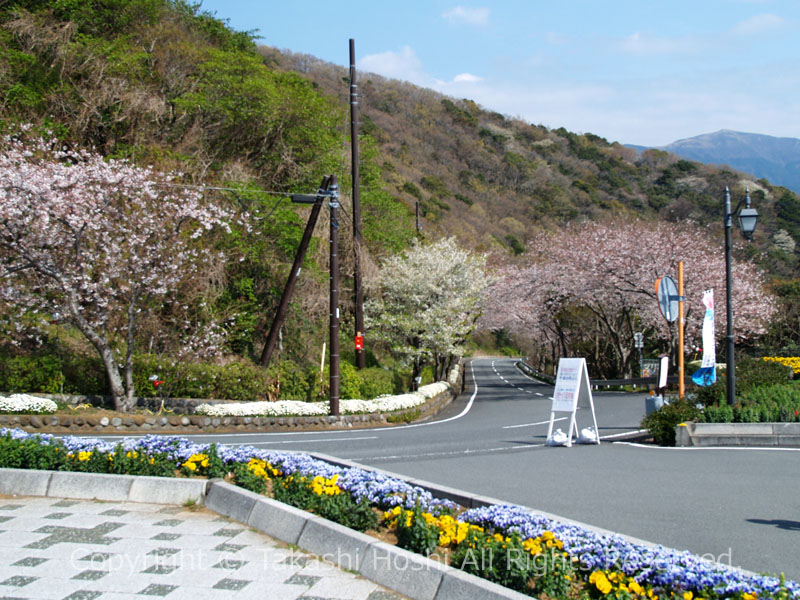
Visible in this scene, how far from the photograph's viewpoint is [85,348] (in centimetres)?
2102

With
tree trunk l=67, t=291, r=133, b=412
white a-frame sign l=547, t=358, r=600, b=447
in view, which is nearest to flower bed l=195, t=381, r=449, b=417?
tree trunk l=67, t=291, r=133, b=412

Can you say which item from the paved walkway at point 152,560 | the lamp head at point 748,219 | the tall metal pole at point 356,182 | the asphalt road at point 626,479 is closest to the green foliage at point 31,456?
the paved walkway at point 152,560

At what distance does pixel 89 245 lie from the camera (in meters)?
20.0

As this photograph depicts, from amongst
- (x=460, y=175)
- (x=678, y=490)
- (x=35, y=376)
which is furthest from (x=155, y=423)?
(x=460, y=175)

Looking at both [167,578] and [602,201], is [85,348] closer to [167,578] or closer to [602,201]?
[167,578]

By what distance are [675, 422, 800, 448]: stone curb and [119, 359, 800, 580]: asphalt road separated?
712 millimetres

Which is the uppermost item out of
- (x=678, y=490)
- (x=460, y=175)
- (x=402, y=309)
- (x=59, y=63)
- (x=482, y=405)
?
(x=460, y=175)

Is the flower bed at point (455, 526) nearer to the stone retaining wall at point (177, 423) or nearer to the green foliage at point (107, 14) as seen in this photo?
the stone retaining wall at point (177, 423)

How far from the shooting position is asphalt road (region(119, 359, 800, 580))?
6492 mm

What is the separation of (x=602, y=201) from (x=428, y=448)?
9780 centimetres

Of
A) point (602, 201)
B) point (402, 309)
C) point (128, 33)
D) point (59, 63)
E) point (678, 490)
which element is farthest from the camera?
point (602, 201)

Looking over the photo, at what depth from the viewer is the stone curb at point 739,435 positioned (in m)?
13.5

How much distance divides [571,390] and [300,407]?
31.1 ft

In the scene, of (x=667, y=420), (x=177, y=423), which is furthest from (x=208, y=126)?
(x=667, y=420)
